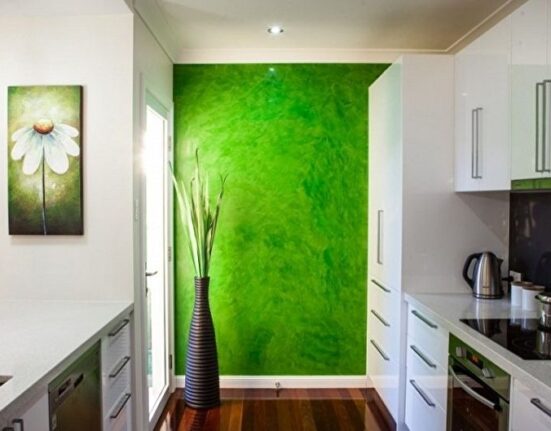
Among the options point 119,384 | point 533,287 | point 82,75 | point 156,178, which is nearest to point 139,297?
point 119,384

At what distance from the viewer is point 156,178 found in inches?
122

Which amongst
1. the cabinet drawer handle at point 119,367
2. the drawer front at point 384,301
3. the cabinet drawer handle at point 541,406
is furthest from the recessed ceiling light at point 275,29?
the cabinet drawer handle at point 541,406

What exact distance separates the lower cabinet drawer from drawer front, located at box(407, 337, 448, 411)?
0.19 meters

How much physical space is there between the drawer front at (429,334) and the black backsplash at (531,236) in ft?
2.17

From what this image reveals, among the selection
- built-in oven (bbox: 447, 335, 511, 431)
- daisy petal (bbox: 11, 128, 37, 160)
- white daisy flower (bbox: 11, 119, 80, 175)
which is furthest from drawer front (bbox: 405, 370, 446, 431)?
daisy petal (bbox: 11, 128, 37, 160)

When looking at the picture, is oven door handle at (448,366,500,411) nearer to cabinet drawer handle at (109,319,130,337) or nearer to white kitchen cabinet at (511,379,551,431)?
white kitchen cabinet at (511,379,551,431)

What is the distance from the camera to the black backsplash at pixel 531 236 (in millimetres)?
2279

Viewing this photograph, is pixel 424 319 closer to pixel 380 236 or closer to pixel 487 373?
pixel 487 373

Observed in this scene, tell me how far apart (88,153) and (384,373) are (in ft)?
7.61

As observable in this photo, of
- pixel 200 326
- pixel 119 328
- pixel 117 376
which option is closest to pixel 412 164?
pixel 200 326

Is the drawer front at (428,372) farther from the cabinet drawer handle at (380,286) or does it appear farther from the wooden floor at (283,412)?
the wooden floor at (283,412)

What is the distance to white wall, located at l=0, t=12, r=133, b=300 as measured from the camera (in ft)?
7.34

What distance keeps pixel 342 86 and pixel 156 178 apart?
1588 mm

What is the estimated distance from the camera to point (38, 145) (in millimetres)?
2215
